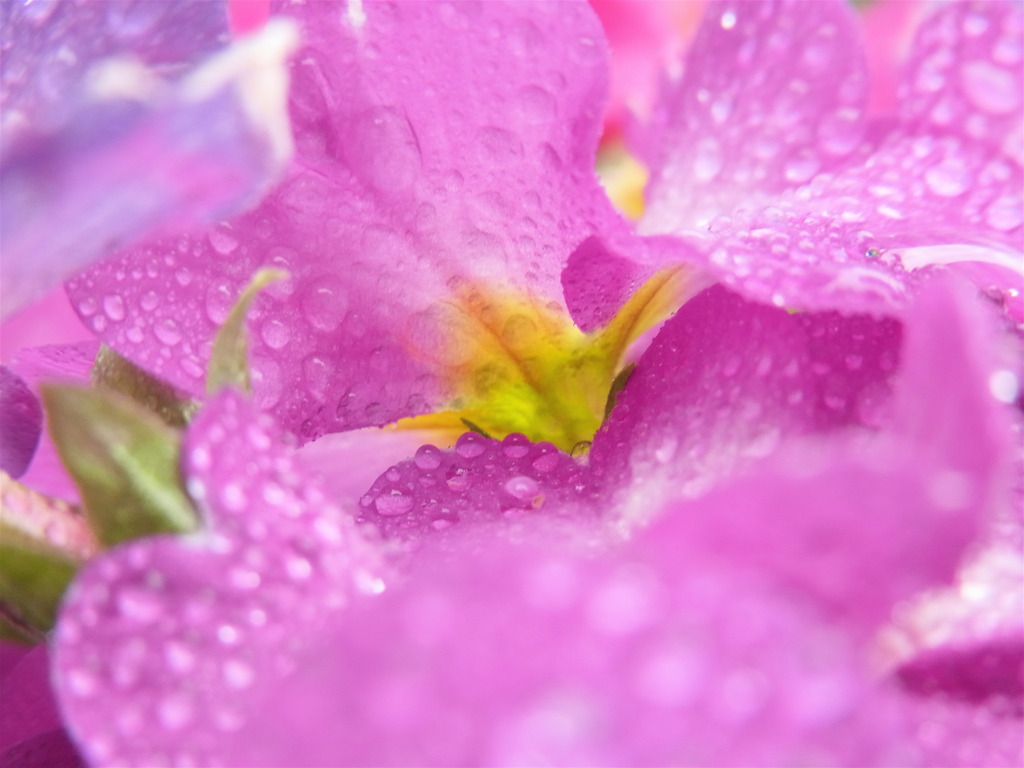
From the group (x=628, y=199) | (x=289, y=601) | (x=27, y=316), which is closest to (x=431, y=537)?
(x=289, y=601)

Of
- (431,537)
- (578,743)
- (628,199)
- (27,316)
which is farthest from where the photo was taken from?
(628,199)

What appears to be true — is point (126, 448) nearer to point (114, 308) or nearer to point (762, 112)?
point (114, 308)

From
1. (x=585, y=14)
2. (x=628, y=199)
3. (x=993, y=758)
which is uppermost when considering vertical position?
(x=585, y=14)

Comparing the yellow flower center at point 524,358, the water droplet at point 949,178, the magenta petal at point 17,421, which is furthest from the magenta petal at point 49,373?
the water droplet at point 949,178

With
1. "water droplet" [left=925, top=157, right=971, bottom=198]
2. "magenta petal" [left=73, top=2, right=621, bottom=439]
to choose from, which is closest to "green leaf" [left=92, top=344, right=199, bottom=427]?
"magenta petal" [left=73, top=2, right=621, bottom=439]

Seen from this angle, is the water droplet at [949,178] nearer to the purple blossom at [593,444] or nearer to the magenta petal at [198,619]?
the purple blossom at [593,444]

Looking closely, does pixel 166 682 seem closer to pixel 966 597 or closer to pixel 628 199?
pixel 966 597

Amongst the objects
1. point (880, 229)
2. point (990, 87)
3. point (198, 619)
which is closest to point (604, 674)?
point (198, 619)

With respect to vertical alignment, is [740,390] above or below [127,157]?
below
